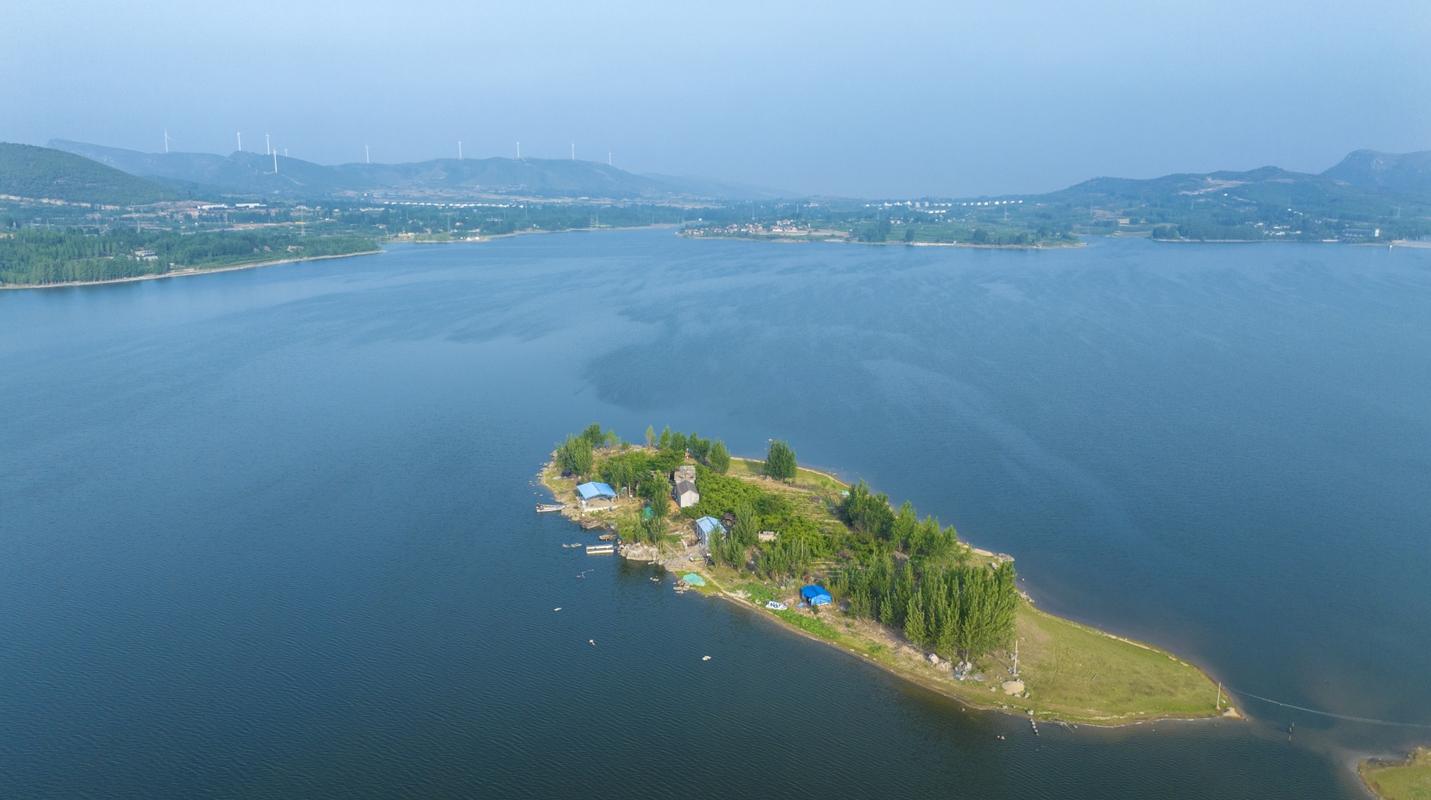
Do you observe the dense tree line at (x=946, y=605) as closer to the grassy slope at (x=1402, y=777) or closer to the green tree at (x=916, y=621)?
the green tree at (x=916, y=621)

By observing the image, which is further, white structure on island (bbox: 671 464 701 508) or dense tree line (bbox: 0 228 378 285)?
dense tree line (bbox: 0 228 378 285)

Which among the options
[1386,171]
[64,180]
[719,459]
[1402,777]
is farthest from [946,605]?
[1386,171]

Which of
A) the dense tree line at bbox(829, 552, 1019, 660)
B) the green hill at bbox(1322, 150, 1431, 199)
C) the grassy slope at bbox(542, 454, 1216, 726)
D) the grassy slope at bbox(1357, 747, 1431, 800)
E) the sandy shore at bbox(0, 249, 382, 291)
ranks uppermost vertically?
the green hill at bbox(1322, 150, 1431, 199)

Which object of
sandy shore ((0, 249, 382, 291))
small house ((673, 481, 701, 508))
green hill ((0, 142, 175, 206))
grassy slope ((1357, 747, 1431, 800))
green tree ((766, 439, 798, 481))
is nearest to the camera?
grassy slope ((1357, 747, 1431, 800))

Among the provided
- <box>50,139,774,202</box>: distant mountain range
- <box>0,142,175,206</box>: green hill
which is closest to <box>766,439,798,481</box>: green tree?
<box>0,142,175,206</box>: green hill

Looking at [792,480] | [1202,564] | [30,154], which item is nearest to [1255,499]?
[1202,564]

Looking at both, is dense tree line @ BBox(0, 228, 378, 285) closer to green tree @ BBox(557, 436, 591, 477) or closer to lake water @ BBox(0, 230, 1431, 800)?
lake water @ BBox(0, 230, 1431, 800)

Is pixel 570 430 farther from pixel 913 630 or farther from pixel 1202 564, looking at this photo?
pixel 1202 564
